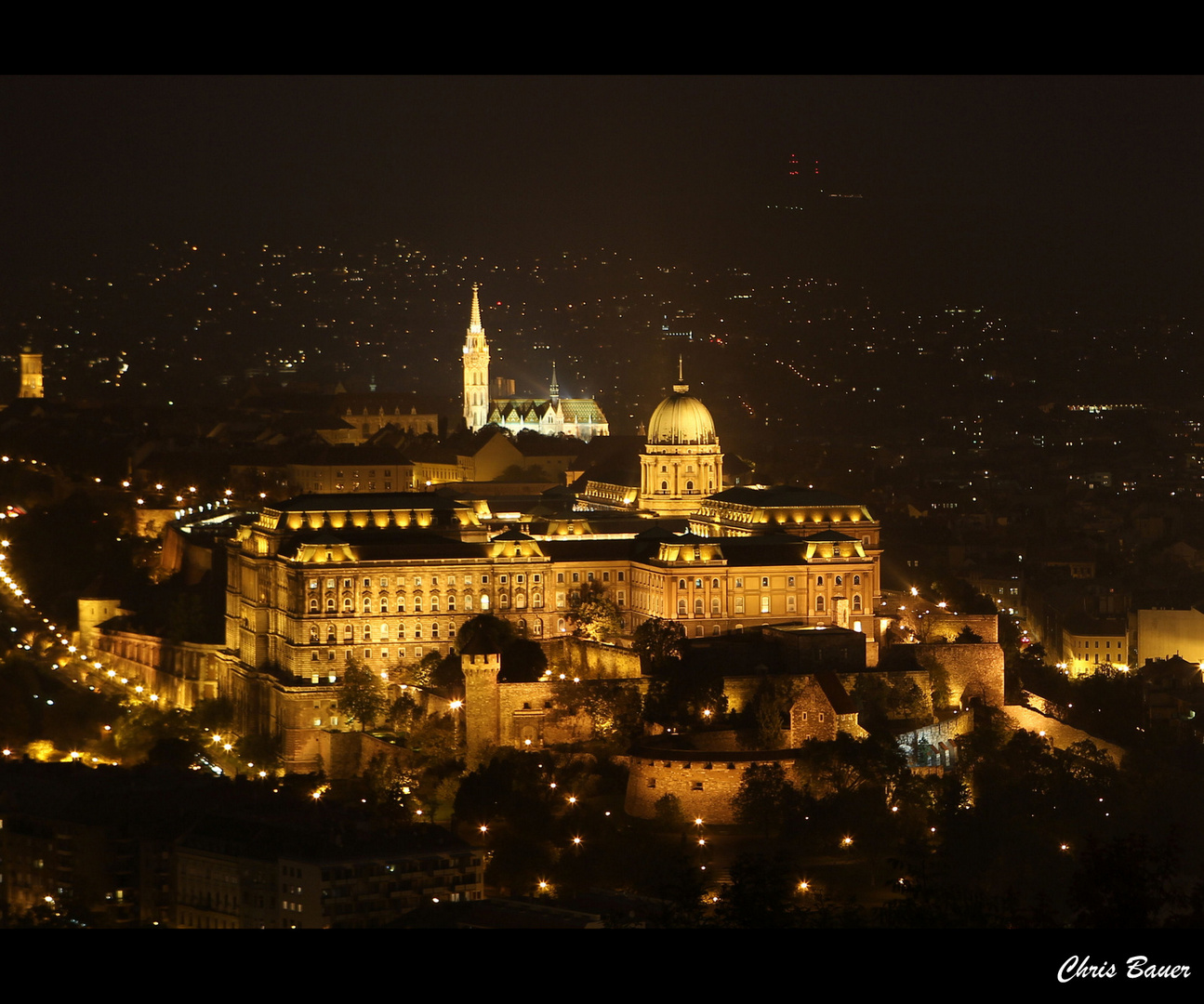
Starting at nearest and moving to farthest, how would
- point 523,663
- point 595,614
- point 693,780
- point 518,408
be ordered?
point 693,780
point 523,663
point 595,614
point 518,408

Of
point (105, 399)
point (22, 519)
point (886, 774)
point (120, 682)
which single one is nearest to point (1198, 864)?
Result: point (886, 774)

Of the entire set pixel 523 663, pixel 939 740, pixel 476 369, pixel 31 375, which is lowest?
pixel 939 740

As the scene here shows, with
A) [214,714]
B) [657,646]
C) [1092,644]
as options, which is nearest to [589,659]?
[657,646]

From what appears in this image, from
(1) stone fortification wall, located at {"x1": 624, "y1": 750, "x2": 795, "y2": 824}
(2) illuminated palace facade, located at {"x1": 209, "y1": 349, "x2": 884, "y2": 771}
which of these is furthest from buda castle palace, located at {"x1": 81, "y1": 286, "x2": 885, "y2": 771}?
(1) stone fortification wall, located at {"x1": 624, "y1": 750, "x2": 795, "y2": 824}

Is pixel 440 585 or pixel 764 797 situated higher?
pixel 440 585
